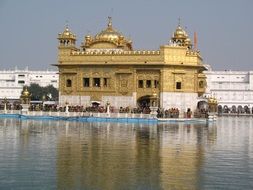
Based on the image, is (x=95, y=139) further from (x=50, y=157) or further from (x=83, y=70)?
(x=83, y=70)

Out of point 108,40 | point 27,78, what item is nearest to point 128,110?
point 108,40

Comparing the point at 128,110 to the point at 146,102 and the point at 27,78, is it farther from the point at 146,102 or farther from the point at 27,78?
the point at 27,78

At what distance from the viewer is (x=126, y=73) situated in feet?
146

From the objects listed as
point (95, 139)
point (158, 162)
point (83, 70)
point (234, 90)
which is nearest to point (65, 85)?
point (83, 70)

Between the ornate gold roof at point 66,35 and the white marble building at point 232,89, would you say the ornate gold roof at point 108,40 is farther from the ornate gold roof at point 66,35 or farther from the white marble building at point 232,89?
the white marble building at point 232,89

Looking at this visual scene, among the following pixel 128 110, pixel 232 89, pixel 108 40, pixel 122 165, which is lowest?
pixel 122 165

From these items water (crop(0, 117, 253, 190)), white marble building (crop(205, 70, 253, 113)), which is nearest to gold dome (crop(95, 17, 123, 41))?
water (crop(0, 117, 253, 190))

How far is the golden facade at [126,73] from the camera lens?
143 feet

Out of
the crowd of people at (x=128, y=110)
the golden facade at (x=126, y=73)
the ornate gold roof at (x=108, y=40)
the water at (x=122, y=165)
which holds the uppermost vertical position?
the ornate gold roof at (x=108, y=40)

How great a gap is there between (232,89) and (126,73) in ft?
169

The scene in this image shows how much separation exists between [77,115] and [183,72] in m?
9.55

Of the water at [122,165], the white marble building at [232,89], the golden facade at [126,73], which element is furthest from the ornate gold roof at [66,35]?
the white marble building at [232,89]

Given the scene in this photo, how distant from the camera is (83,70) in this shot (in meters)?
45.5

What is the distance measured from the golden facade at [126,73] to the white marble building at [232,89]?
42.5 m
